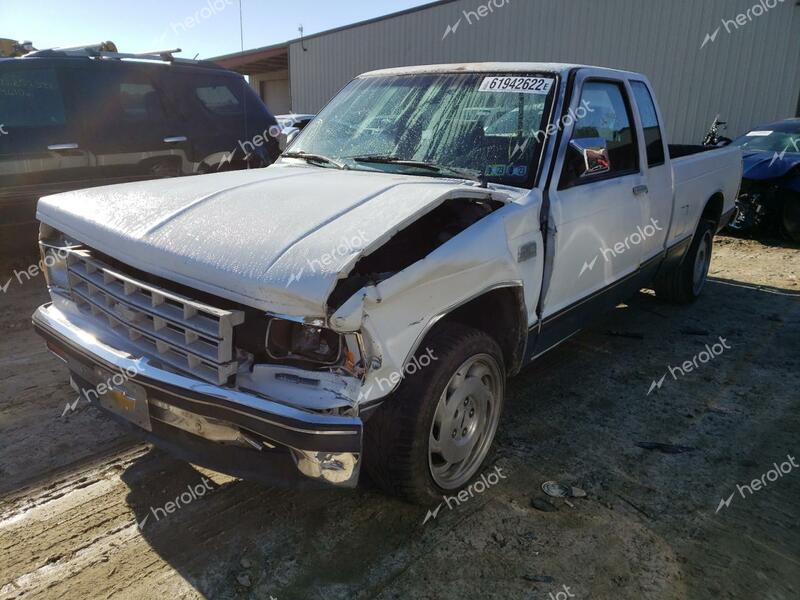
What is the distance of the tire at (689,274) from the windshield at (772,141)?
4573mm

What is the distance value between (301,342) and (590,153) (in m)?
1.88

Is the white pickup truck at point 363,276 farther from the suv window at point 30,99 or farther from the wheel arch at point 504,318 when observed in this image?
the suv window at point 30,99

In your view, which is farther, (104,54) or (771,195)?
(771,195)

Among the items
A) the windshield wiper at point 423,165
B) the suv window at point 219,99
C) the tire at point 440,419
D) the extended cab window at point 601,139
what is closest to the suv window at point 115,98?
the suv window at point 219,99

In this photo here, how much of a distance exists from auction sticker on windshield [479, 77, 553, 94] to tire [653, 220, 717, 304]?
9.45 ft

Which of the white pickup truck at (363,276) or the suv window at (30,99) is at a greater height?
the suv window at (30,99)

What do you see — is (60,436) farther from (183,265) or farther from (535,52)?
(535,52)

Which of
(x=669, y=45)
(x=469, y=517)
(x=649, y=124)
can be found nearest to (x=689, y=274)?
(x=649, y=124)

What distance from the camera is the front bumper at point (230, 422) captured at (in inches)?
79.7

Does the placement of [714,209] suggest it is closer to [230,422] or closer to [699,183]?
[699,183]

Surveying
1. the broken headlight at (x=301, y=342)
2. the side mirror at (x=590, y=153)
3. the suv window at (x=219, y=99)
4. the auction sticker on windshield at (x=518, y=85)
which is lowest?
the broken headlight at (x=301, y=342)

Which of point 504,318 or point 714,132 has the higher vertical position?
point 714,132

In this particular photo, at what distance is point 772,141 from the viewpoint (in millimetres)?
9445

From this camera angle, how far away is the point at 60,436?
126 inches
